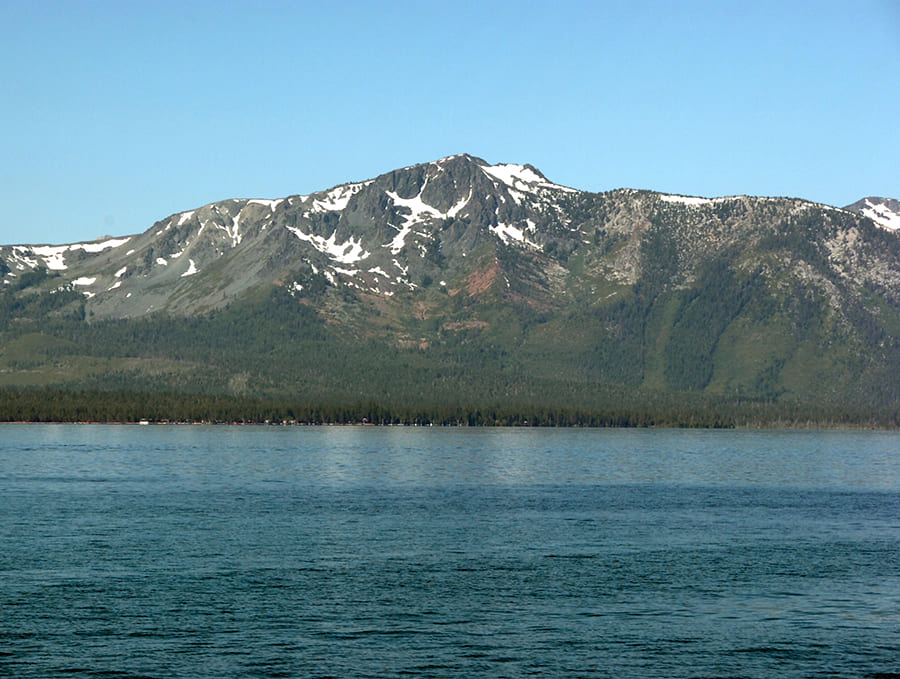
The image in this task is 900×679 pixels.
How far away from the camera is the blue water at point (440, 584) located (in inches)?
2202

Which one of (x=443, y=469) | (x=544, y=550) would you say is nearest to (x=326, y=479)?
(x=443, y=469)

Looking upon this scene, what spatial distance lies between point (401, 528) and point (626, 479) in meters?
74.3

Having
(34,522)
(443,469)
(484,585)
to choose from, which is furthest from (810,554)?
(443,469)

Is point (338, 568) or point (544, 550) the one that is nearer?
Result: point (338, 568)

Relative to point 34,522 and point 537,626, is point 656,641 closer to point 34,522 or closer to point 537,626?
point 537,626

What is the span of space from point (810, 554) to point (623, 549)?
15.0 meters

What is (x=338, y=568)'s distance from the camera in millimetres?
80438

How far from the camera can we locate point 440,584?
7531 centimetres

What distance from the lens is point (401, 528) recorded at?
339ft

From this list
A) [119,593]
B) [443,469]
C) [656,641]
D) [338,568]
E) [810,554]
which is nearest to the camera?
[656,641]

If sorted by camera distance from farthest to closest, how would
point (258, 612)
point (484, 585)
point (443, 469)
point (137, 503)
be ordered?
point (443, 469) → point (137, 503) → point (484, 585) → point (258, 612)

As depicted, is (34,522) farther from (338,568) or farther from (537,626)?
(537,626)

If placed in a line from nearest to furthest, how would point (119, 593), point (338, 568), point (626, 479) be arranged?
point (119, 593) → point (338, 568) → point (626, 479)

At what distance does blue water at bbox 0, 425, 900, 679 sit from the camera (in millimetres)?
55938
